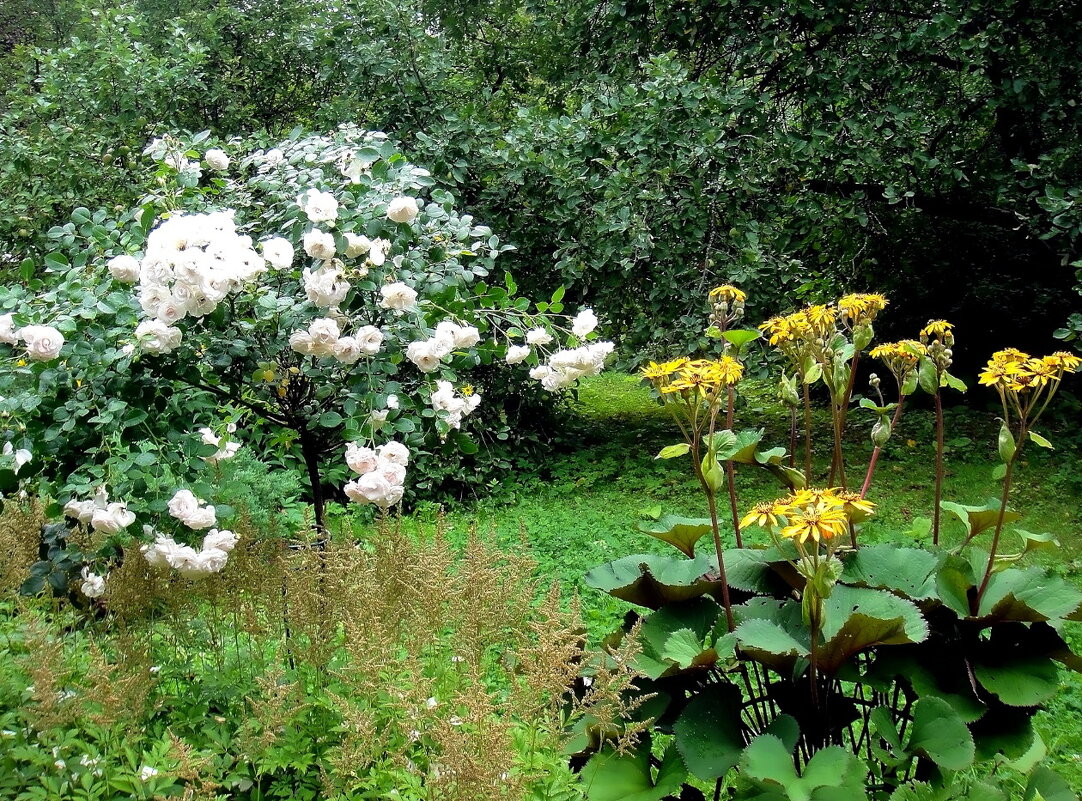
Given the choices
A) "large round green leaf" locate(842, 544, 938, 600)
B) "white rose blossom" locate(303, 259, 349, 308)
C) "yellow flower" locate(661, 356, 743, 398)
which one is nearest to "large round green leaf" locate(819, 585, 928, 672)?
"large round green leaf" locate(842, 544, 938, 600)

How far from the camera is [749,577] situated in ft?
7.05

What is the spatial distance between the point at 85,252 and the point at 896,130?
521 centimetres

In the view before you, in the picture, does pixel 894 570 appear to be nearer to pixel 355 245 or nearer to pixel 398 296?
pixel 398 296

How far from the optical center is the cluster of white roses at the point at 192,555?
2.19 m

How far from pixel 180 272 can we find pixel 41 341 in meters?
0.37

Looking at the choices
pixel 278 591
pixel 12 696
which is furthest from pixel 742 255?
pixel 12 696

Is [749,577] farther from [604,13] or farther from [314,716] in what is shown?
[604,13]

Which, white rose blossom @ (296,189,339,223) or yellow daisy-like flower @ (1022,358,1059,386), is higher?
white rose blossom @ (296,189,339,223)

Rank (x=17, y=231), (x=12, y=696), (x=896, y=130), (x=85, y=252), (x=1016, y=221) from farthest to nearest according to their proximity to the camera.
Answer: (x=1016, y=221) < (x=896, y=130) < (x=17, y=231) < (x=85, y=252) < (x=12, y=696)

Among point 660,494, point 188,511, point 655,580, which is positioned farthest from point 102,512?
point 660,494

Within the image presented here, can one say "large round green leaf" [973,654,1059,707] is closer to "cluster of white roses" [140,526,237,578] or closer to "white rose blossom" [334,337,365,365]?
"white rose blossom" [334,337,365,365]

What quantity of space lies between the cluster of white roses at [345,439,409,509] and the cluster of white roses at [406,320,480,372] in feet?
0.86

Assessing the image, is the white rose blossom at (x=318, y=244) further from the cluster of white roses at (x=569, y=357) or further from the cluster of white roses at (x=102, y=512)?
the cluster of white roses at (x=102, y=512)

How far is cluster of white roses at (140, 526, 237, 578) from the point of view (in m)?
2.19
